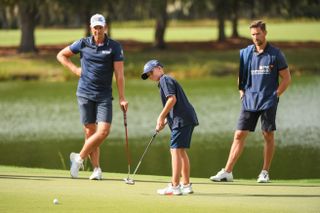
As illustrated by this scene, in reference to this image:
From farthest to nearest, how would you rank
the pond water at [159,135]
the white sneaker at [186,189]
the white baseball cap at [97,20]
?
the pond water at [159,135], the white baseball cap at [97,20], the white sneaker at [186,189]

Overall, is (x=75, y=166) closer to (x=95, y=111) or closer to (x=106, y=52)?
(x=95, y=111)

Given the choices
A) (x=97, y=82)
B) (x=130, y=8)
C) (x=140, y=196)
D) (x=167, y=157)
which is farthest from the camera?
(x=130, y=8)

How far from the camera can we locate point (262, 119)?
12.8m

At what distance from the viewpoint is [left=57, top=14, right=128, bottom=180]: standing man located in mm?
12195

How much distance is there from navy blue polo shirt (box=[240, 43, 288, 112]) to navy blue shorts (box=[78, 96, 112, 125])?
5.61 ft

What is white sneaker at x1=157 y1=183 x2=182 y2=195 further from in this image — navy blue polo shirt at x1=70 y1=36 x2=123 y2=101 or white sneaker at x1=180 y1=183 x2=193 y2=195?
navy blue polo shirt at x1=70 y1=36 x2=123 y2=101

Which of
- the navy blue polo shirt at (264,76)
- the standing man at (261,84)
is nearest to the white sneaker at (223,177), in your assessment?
the standing man at (261,84)

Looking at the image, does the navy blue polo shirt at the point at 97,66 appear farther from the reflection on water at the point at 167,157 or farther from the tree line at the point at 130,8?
the tree line at the point at 130,8

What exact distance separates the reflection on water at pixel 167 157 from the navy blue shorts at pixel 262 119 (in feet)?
13.4

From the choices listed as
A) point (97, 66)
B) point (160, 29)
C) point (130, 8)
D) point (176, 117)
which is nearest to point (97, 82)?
point (97, 66)

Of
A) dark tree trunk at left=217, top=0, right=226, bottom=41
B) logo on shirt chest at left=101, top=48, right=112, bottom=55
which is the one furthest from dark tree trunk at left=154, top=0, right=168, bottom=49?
logo on shirt chest at left=101, top=48, right=112, bottom=55

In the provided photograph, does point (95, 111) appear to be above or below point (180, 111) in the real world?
below

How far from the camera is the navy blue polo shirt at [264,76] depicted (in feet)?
41.2

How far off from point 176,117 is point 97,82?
4.93 feet
